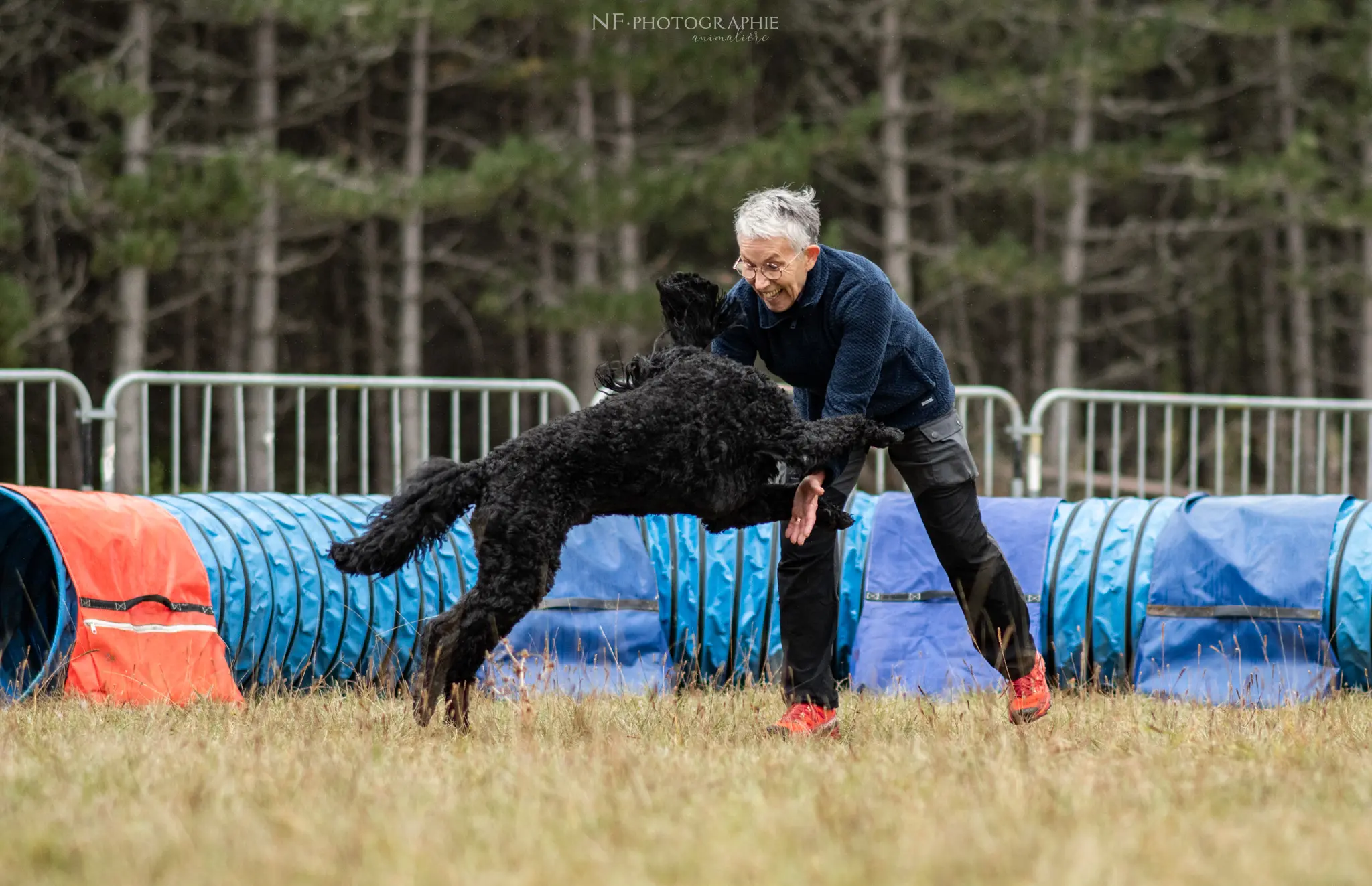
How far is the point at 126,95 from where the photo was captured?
10.9m

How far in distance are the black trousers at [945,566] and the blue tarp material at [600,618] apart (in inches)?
55.8

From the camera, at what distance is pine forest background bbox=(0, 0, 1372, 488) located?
469 inches

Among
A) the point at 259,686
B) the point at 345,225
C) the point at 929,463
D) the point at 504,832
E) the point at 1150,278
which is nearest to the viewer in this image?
the point at 504,832

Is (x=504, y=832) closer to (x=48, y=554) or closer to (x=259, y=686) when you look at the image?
(x=259, y=686)

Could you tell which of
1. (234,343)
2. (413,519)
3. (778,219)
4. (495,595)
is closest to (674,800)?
(495,595)

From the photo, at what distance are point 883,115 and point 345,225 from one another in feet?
19.3

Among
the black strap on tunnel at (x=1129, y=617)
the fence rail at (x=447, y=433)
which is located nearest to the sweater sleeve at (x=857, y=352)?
the black strap on tunnel at (x=1129, y=617)

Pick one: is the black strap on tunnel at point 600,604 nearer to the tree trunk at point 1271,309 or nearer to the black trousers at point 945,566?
the black trousers at point 945,566

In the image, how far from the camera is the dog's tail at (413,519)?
329 centimetres

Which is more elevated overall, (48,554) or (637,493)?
(637,493)

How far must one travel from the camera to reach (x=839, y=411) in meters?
3.54

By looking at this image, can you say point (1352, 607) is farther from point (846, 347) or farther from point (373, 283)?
point (373, 283)

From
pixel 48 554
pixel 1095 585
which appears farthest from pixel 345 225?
pixel 1095 585

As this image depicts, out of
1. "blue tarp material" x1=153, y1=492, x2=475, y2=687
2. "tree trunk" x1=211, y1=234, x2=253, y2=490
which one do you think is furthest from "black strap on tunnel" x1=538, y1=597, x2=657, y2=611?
"tree trunk" x1=211, y1=234, x2=253, y2=490
